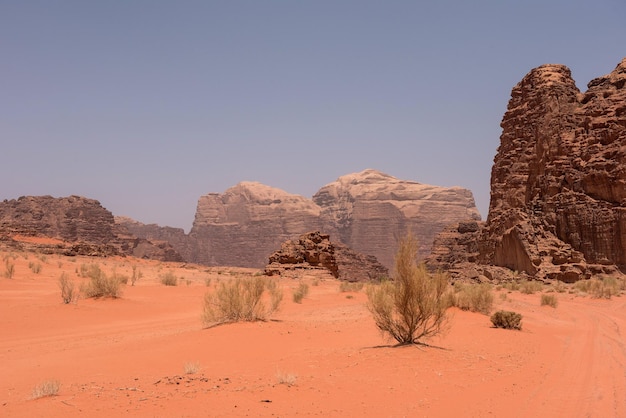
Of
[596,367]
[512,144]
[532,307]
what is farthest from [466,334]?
[512,144]

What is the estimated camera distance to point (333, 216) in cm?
15300

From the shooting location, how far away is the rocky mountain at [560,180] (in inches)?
1474

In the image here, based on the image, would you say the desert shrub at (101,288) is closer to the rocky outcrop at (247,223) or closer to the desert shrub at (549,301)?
the desert shrub at (549,301)

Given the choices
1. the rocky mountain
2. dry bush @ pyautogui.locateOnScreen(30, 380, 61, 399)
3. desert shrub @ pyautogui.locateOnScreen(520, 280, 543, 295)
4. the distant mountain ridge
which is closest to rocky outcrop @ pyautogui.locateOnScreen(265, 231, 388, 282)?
the rocky mountain

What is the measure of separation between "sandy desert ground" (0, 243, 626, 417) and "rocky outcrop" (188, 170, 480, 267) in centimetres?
11872

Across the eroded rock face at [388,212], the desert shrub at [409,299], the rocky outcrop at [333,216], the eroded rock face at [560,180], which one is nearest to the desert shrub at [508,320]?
the desert shrub at [409,299]

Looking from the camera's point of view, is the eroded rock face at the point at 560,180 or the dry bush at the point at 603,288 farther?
the eroded rock face at the point at 560,180

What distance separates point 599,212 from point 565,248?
139 inches

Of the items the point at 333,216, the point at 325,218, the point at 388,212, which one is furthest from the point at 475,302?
the point at 333,216

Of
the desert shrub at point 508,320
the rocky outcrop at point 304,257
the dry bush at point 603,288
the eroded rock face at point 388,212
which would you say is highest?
the eroded rock face at point 388,212

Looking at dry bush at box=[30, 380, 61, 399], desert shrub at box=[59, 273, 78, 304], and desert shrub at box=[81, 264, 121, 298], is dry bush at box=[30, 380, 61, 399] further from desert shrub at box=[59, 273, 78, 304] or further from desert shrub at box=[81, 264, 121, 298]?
desert shrub at box=[81, 264, 121, 298]

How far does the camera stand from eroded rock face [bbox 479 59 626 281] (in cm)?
3747

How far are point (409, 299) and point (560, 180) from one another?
3756 cm

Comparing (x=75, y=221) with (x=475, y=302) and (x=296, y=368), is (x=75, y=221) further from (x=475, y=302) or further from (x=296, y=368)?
(x=296, y=368)
